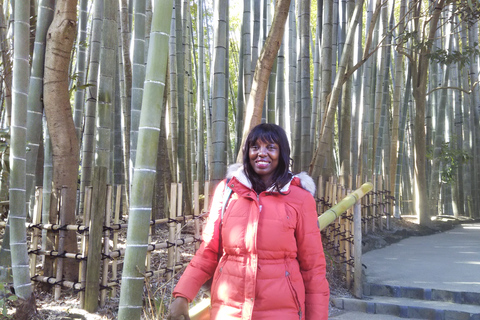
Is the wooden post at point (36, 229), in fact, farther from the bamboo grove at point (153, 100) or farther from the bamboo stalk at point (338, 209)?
the bamboo stalk at point (338, 209)

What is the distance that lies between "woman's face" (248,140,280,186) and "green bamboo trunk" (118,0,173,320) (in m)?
0.38

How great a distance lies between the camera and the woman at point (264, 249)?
1.27m

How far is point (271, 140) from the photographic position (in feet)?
4.73

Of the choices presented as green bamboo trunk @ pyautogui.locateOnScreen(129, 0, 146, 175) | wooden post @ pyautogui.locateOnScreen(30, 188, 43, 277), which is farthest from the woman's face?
wooden post @ pyautogui.locateOnScreen(30, 188, 43, 277)

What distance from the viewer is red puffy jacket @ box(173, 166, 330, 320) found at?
1271 mm

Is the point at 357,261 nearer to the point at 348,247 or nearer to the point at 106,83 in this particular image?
the point at 348,247

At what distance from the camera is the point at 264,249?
1.30 m

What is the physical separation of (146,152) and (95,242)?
1.08 meters

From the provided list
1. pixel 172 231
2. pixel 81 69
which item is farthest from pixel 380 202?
pixel 81 69

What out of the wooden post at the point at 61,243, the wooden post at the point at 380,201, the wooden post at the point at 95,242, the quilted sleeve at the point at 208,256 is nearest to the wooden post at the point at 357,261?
the wooden post at the point at 95,242

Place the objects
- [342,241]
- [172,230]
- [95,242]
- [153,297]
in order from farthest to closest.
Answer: [342,241] < [172,230] < [95,242] < [153,297]

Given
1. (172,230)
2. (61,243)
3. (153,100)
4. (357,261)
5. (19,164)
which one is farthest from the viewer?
(357,261)

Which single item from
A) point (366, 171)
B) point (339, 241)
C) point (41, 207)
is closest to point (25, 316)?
point (41, 207)

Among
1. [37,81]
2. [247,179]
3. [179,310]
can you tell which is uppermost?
[37,81]
